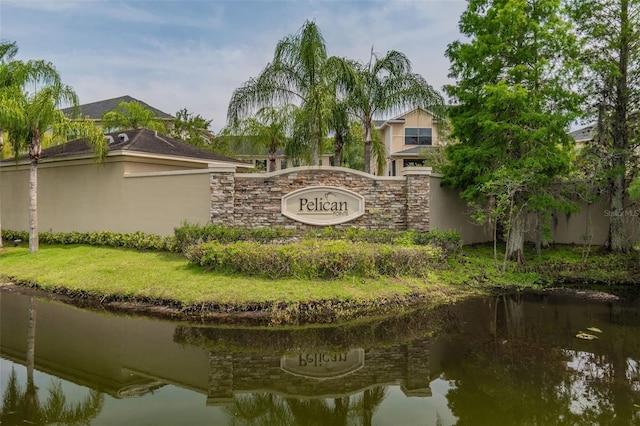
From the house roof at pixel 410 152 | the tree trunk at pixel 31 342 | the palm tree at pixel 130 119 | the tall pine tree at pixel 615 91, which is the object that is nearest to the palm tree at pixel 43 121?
the tree trunk at pixel 31 342

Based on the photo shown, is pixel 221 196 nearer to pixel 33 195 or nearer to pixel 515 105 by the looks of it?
pixel 33 195

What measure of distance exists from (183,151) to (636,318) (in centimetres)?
1329

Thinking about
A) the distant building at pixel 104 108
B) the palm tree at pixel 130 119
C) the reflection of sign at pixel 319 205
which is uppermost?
the distant building at pixel 104 108

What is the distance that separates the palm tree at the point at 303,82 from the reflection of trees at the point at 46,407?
8.96 metres

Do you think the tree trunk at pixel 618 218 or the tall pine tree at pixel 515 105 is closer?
the tall pine tree at pixel 515 105

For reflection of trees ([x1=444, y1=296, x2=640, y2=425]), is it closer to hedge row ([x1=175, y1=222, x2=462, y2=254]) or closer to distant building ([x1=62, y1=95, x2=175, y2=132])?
hedge row ([x1=175, y1=222, x2=462, y2=254])

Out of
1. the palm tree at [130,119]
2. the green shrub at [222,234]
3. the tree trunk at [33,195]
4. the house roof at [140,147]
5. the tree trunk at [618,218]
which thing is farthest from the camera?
the palm tree at [130,119]

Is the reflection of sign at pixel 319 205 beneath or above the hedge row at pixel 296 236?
above

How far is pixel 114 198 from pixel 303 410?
11.0 metres

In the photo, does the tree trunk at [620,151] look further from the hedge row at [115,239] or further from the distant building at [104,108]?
the distant building at [104,108]

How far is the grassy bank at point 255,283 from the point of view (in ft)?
25.3

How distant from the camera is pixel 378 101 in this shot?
13.1m

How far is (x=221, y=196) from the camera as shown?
37.7 feet

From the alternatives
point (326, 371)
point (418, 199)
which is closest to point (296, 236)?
point (418, 199)
